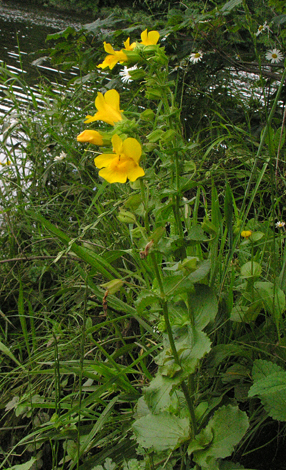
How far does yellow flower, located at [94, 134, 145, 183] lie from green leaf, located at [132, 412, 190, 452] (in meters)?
0.36

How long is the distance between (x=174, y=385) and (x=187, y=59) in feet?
4.75

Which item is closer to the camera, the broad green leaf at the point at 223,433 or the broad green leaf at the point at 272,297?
the broad green leaf at the point at 223,433

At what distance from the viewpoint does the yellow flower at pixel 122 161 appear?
0.50 m

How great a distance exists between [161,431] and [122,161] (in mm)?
398

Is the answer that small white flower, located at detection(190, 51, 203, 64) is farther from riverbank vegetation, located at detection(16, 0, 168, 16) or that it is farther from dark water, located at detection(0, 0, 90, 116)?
riverbank vegetation, located at detection(16, 0, 168, 16)

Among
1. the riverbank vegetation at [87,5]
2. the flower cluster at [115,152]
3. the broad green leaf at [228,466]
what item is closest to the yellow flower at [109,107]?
the flower cluster at [115,152]

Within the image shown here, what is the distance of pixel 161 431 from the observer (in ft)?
1.92

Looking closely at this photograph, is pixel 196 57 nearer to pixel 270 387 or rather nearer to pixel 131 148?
pixel 131 148

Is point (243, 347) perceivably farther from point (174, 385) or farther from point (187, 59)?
point (187, 59)

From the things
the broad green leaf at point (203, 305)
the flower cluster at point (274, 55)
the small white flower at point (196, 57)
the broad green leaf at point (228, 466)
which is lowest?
the broad green leaf at point (228, 466)

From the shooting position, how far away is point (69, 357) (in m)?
0.94

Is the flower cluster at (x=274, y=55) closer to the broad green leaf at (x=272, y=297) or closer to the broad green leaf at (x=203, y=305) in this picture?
the broad green leaf at (x=272, y=297)

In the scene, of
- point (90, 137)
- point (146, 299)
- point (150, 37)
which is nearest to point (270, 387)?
point (146, 299)

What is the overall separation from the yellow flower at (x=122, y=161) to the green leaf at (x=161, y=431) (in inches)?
14.2
